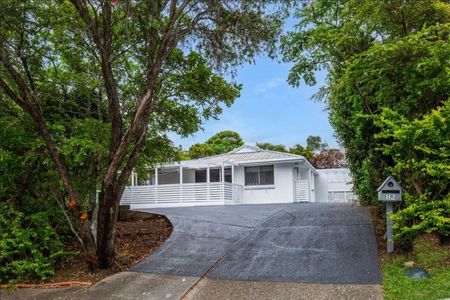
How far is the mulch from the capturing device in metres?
7.62

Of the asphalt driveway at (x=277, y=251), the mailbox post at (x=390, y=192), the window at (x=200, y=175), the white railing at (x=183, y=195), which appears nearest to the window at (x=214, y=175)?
the window at (x=200, y=175)

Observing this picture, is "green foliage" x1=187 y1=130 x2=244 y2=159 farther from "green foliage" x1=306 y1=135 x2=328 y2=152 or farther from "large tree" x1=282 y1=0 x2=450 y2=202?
"large tree" x1=282 y1=0 x2=450 y2=202

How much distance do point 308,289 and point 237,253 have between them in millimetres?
2462

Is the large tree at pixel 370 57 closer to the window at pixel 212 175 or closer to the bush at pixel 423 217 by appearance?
the bush at pixel 423 217

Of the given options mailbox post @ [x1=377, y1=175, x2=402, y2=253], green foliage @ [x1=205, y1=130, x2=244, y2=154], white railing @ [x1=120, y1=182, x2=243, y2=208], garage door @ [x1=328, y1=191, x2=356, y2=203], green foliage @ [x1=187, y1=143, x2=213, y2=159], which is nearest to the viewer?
mailbox post @ [x1=377, y1=175, x2=402, y2=253]

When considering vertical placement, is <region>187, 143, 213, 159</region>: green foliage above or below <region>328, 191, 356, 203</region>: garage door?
above

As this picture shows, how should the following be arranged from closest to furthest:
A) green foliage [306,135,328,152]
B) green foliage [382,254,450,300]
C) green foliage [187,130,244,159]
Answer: green foliage [382,254,450,300], green foliage [187,130,244,159], green foliage [306,135,328,152]

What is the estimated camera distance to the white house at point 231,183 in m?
22.2

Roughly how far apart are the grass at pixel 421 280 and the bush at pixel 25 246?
5.72m

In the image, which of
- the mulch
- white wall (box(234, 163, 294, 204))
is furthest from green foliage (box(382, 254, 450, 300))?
white wall (box(234, 163, 294, 204))

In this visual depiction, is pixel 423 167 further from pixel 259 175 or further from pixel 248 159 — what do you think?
pixel 259 175

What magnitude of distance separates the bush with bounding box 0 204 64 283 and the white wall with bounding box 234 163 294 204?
16402 mm

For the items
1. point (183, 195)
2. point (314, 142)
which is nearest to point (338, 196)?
point (183, 195)

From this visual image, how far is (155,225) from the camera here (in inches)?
483
